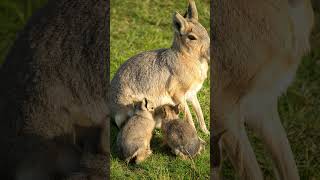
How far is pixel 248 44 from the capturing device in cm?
404

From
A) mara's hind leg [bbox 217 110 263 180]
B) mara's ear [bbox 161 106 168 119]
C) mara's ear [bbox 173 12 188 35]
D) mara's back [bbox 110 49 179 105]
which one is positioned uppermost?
mara's ear [bbox 173 12 188 35]

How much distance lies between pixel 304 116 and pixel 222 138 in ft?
1.55

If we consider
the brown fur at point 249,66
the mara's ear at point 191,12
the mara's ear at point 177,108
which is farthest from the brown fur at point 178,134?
the mara's ear at point 191,12

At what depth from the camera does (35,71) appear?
12.9 ft

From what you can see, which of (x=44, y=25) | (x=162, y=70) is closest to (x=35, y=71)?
(x=44, y=25)

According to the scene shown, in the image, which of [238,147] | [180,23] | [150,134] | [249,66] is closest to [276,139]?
[238,147]

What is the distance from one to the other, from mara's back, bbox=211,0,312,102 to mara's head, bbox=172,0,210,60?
0.06 m

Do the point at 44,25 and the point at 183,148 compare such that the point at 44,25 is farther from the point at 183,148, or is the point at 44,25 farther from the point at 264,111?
the point at 264,111

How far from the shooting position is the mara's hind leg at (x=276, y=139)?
4.10 metres

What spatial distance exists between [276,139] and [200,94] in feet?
1.52

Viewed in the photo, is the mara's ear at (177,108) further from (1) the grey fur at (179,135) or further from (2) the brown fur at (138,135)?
(2) the brown fur at (138,135)

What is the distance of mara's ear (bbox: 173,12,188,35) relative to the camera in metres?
3.89

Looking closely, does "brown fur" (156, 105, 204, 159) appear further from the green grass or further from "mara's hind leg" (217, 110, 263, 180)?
"mara's hind leg" (217, 110, 263, 180)

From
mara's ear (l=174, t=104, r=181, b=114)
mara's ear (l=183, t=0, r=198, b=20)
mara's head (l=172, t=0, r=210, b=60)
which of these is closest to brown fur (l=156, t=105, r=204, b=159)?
mara's ear (l=174, t=104, r=181, b=114)
